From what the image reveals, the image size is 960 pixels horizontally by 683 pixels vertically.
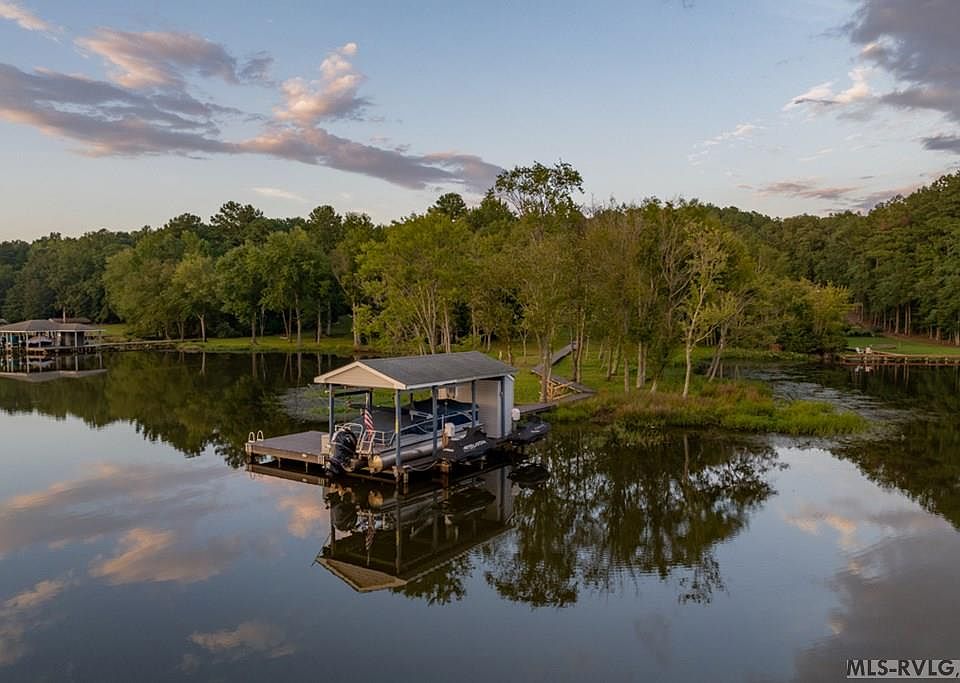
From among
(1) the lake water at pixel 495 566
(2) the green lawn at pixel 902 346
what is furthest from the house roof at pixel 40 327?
(2) the green lawn at pixel 902 346

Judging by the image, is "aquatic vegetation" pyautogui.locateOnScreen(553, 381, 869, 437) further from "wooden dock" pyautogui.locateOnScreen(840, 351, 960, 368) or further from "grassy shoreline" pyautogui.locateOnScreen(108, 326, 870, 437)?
"wooden dock" pyautogui.locateOnScreen(840, 351, 960, 368)

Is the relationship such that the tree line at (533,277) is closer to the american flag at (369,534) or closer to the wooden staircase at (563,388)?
the wooden staircase at (563,388)

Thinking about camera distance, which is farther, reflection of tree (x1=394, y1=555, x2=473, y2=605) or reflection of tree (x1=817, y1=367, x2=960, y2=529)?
reflection of tree (x1=817, y1=367, x2=960, y2=529)

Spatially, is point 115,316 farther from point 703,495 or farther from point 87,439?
point 703,495

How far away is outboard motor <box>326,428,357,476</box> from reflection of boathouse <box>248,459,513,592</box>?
0.63 m

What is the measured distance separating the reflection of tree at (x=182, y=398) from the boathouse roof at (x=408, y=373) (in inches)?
240

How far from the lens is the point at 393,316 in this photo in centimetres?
4753

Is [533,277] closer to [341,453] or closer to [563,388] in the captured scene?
[563,388]

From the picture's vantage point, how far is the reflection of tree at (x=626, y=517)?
14.1 metres

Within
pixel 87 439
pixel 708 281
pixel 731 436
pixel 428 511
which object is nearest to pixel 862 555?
pixel 428 511

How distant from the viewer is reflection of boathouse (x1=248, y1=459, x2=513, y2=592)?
48.0 feet

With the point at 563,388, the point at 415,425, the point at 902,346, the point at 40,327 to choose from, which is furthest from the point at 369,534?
the point at 40,327

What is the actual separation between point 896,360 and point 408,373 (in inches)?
2166

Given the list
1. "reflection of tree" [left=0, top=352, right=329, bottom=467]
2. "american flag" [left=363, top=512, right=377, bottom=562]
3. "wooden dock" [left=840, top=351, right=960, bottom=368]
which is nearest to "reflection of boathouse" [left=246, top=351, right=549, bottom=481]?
"american flag" [left=363, top=512, right=377, bottom=562]
